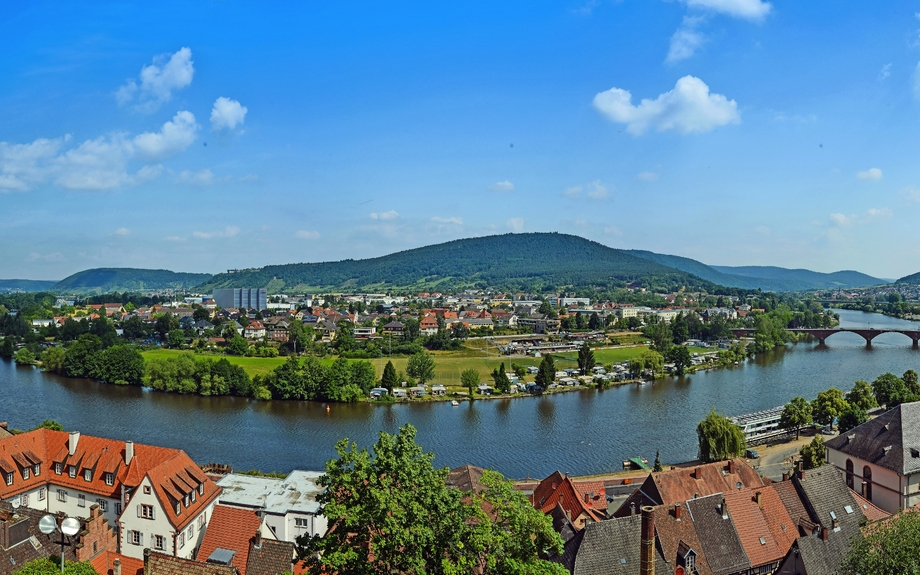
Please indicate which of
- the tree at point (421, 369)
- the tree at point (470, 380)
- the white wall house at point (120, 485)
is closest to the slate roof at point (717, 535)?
the white wall house at point (120, 485)

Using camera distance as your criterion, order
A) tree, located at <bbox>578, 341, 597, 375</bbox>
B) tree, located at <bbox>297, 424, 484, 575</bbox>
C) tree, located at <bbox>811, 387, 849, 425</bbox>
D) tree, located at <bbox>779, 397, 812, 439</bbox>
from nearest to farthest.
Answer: tree, located at <bbox>297, 424, 484, 575</bbox> < tree, located at <bbox>779, 397, 812, 439</bbox> < tree, located at <bbox>811, 387, 849, 425</bbox> < tree, located at <bbox>578, 341, 597, 375</bbox>

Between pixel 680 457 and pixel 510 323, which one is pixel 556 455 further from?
pixel 510 323

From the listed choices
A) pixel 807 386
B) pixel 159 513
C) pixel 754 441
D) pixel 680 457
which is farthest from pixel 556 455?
pixel 807 386

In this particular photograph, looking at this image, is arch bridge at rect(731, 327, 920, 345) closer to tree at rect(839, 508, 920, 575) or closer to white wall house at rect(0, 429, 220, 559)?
tree at rect(839, 508, 920, 575)

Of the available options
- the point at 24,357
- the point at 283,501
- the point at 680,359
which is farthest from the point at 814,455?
the point at 24,357

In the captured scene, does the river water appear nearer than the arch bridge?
Yes

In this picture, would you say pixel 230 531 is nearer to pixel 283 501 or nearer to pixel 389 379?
pixel 283 501

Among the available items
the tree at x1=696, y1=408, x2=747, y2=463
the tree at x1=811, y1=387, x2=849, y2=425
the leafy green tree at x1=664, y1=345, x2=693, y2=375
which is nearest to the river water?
the leafy green tree at x1=664, y1=345, x2=693, y2=375
